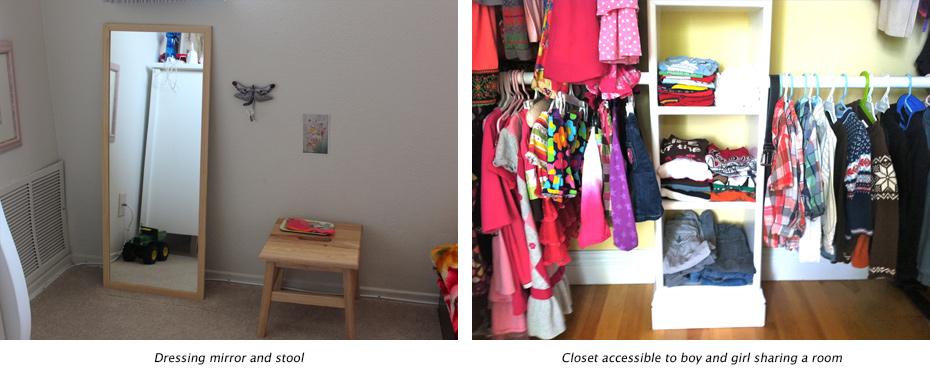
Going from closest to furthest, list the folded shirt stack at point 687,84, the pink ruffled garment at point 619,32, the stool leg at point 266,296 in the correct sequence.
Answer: the pink ruffled garment at point 619,32 → the folded shirt stack at point 687,84 → the stool leg at point 266,296

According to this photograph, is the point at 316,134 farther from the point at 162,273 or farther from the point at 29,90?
the point at 29,90

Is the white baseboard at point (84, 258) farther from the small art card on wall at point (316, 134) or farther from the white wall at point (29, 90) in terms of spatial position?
the small art card on wall at point (316, 134)

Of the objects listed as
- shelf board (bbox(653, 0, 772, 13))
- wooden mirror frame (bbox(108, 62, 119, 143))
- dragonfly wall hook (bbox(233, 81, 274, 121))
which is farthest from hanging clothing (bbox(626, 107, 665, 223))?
wooden mirror frame (bbox(108, 62, 119, 143))

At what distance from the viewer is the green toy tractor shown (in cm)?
225

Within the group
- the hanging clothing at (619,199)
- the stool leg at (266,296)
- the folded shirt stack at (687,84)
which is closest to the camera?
the hanging clothing at (619,199)

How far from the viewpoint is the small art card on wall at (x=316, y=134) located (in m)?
2.09

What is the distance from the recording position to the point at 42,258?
228 cm

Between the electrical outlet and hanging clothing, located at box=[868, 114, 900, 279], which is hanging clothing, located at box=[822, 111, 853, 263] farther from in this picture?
the electrical outlet

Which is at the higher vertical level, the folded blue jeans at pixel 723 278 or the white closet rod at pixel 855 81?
the white closet rod at pixel 855 81

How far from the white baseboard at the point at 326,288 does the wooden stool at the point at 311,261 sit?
170 millimetres

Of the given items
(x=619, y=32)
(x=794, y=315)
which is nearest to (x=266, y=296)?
(x=619, y=32)

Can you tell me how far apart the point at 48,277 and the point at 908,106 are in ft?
10.1

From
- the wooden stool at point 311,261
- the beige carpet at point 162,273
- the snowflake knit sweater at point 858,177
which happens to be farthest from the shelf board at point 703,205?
the beige carpet at point 162,273

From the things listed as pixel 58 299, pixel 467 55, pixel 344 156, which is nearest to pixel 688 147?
pixel 467 55
